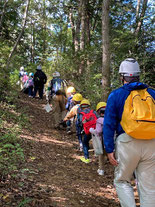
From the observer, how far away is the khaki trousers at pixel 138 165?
2.72 m

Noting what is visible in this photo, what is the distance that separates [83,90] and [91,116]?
22.1 ft

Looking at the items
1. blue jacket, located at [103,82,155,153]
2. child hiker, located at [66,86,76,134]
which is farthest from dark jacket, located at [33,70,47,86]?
blue jacket, located at [103,82,155,153]

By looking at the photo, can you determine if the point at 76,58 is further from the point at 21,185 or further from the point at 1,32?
the point at 21,185

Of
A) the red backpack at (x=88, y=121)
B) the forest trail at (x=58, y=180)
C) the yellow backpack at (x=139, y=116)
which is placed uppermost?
the yellow backpack at (x=139, y=116)

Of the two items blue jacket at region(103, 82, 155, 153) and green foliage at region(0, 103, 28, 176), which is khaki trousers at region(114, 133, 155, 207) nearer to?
blue jacket at region(103, 82, 155, 153)

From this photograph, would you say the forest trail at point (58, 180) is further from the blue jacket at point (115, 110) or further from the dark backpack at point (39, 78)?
the dark backpack at point (39, 78)

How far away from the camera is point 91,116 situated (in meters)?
5.93

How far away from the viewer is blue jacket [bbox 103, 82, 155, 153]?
2875 millimetres

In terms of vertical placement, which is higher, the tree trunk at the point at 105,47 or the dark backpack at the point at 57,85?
the tree trunk at the point at 105,47

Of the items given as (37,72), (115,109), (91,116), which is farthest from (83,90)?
(115,109)

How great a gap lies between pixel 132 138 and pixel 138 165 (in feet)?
1.20

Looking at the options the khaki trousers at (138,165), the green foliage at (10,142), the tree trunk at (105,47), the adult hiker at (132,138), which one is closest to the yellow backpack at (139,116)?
the adult hiker at (132,138)

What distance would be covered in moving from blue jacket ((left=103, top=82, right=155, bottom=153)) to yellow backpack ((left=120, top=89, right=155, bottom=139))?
7cm

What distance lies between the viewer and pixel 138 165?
2.83 m
